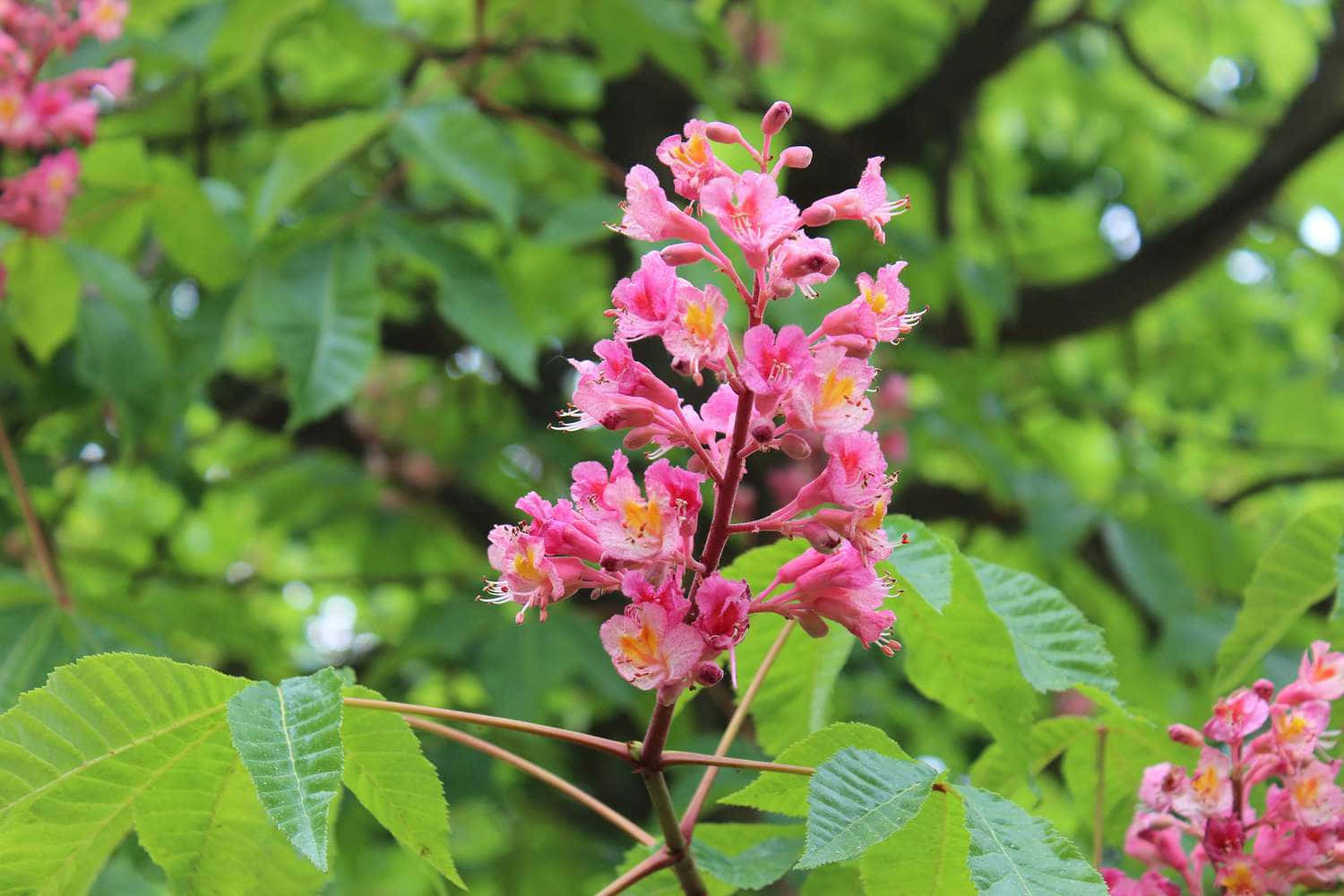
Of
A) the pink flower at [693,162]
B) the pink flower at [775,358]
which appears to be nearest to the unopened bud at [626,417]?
the pink flower at [775,358]

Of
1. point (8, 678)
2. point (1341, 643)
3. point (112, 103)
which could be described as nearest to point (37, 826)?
point (8, 678)

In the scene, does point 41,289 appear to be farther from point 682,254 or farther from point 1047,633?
point 1047,633

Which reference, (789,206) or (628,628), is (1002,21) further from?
(628,628)

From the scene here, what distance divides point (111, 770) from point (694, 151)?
82cm

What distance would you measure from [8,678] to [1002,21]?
3080 millimetres

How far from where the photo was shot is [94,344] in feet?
8.55

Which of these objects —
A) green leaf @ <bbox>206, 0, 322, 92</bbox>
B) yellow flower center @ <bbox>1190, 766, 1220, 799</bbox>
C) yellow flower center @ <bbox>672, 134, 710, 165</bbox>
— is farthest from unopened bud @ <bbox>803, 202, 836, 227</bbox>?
green leaf @ <bbox>206, 0, 322, 92</bbox>

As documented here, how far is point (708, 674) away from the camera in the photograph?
1103 millimetres

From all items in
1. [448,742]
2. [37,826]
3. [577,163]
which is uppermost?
[37,826]

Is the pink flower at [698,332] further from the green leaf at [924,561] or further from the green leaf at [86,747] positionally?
the green leaf at [86,747]

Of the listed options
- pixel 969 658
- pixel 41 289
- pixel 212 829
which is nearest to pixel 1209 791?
pixel 969 658

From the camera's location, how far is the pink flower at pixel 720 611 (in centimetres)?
111

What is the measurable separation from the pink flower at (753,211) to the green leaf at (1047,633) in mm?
530

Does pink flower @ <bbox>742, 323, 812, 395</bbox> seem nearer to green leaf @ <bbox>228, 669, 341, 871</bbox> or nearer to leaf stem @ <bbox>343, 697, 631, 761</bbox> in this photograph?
leaf stem @ <bbox>343, 697, 631, 761</bbox>
